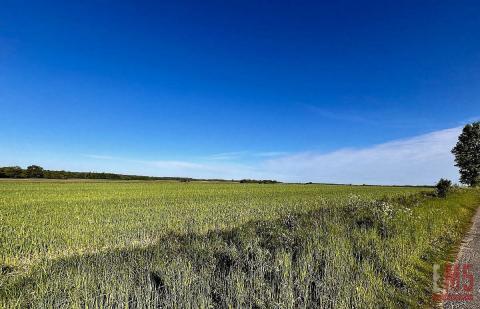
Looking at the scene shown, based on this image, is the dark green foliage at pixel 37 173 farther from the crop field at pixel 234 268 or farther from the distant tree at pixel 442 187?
the distant tree at pixel 442 187

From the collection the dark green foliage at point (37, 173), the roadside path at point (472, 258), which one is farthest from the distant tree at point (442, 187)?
the dark green foliage at point (37, 173)

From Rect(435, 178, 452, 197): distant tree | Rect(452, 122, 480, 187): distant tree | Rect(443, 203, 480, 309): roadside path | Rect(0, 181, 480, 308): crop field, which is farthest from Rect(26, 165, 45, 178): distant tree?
Rect(452, 122, 480, 187): distant tree

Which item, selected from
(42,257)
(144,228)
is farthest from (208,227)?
(42,257)

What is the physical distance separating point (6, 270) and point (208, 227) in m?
9.11

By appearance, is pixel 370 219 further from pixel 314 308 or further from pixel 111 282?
pixel 111 282

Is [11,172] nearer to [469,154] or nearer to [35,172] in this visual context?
[35,172]

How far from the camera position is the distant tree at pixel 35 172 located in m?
118

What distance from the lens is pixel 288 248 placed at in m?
9.20

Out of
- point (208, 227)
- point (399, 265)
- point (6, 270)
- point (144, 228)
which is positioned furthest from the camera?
point (208, 227)

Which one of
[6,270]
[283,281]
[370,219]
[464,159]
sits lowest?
[6,270]

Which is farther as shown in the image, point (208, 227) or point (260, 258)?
point (208, 227)

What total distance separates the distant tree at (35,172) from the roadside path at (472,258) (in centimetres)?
13822

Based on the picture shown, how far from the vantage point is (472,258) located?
9367 mm

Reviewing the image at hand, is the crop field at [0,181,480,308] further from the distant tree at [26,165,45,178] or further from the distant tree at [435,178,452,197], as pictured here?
the distant tree at [26,165,45,178]
